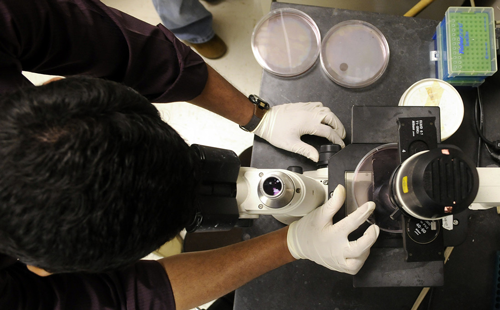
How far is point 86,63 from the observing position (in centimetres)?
79

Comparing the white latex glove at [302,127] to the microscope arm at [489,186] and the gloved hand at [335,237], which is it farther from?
the microscope arm at [489,186]

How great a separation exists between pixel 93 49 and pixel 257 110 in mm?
547

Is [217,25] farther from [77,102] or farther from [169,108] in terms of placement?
[77,102]

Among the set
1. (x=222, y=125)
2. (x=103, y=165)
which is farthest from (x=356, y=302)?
(x=222, y=125)

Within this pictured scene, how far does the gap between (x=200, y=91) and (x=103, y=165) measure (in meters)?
0.63

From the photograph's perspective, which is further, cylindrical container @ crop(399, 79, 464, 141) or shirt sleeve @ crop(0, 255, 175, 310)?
cylindrical container @ crop(399, 79, 464, 141)

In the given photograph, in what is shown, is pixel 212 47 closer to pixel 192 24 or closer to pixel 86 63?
pixel 192 24

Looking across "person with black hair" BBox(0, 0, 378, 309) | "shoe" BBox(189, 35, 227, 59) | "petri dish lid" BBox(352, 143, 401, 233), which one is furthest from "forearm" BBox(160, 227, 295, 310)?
"shoe" BBox(189, 35, 227, 59)

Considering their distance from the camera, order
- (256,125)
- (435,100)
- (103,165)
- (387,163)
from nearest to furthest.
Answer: (103,165) → (387,163) → (435,100) → (256,125)

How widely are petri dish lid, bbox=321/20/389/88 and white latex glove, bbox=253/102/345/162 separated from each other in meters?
0.16

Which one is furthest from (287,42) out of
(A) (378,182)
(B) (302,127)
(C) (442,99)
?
(A) (378,182)

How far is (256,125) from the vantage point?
1.10 m

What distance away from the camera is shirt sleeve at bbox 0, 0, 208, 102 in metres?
0.67

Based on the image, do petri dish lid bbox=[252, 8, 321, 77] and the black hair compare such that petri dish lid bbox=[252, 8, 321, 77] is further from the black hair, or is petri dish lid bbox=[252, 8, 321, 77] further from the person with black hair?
the black hair
